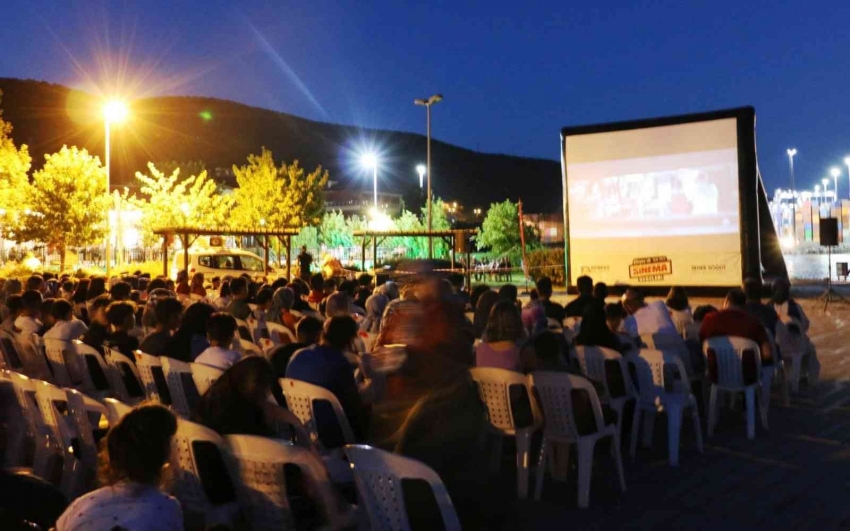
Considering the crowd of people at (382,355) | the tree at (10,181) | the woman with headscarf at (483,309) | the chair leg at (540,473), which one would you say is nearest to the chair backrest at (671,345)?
the crowd of people at (382,355)

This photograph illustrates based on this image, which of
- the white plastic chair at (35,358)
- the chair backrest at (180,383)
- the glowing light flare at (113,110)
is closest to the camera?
the chair backrest at (180,383)

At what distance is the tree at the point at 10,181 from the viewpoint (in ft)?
83.5

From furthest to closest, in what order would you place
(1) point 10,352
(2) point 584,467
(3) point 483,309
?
(1) point 10,352, (3) point 483,309, (2) point 584,467

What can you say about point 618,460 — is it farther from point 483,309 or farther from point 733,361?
point 483,309

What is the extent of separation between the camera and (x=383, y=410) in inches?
137

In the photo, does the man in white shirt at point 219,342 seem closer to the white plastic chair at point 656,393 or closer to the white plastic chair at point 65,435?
the white plastic chair at point 65,435

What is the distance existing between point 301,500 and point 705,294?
15796 millimetres

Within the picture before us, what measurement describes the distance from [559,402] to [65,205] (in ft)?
81.8

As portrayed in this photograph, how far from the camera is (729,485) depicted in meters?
5.23

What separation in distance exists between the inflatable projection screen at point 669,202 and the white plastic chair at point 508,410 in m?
13.1

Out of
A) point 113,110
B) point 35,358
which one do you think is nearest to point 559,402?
point 35,358

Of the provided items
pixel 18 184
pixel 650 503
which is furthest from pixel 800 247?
pixel 650 503

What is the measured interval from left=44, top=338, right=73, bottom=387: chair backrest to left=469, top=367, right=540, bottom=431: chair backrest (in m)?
3.72

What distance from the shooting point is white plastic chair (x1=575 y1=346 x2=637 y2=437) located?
571cm
